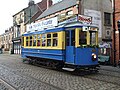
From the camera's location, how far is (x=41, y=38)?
16953mm

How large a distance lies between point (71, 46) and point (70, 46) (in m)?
0.10

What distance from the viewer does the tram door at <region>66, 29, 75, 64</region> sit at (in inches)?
517

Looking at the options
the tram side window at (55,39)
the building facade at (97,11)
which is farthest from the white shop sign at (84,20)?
the building facade at (97,11)

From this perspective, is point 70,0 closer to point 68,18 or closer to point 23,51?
point 23,51

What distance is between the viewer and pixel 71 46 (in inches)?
525

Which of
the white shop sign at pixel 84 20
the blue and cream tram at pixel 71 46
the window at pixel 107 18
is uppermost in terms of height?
the window at pixel 107 18

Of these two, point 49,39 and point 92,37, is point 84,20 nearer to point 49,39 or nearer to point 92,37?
point 92,37

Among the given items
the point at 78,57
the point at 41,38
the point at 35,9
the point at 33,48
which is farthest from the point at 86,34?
the point at 35,9

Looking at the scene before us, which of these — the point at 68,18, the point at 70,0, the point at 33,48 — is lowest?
the point at 33,48

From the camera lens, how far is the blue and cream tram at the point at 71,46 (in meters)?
12.9

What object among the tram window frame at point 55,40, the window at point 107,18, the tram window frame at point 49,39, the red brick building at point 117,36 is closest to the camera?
the tram window frame at point 55,40

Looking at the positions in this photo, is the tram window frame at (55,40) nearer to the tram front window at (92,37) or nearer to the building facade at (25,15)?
the tram front window at (92,37)

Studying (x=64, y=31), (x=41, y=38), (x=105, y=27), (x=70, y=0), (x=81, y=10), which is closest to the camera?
(x=64, y=31)

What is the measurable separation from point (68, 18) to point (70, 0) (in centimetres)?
2013
